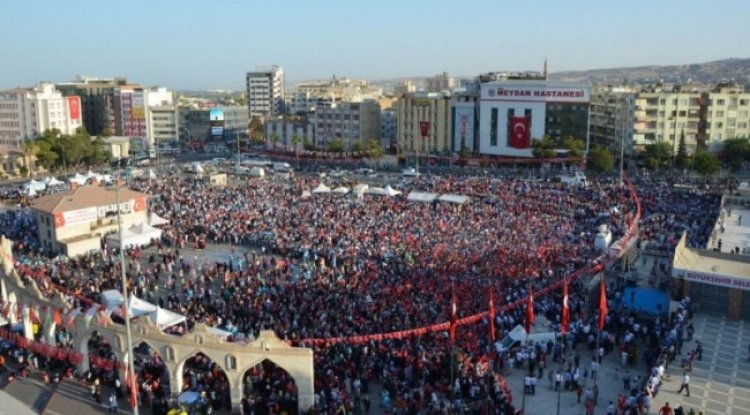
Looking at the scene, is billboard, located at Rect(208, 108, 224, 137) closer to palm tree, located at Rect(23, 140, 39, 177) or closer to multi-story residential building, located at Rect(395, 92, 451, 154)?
multi-story residential building, located at Rect(395, 92, 451, 154)

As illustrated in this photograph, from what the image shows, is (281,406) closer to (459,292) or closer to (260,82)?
(459,292)

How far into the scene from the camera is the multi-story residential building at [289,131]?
89812mm

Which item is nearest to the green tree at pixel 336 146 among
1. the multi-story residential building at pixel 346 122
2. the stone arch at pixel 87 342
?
the multi-story residential building at pixel 346 122

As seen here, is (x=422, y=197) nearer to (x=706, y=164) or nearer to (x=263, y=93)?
(x=706, y=164)

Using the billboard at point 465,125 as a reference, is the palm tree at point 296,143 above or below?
below

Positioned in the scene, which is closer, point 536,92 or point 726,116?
point 726,116

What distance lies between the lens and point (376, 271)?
28172mm

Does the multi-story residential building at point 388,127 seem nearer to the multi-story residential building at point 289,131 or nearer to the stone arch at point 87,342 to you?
the multi-story residential building at point 289,131

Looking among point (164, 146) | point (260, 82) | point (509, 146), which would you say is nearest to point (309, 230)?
point (509, 146)

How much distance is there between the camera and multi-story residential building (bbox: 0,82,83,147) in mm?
84688

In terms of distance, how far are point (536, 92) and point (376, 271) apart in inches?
1930

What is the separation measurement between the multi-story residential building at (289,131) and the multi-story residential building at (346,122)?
140 cm

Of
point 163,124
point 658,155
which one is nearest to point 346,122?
point 163,124

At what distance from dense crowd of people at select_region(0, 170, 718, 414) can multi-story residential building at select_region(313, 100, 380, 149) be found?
37860 millimetres
